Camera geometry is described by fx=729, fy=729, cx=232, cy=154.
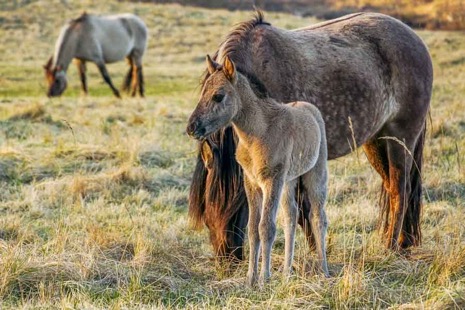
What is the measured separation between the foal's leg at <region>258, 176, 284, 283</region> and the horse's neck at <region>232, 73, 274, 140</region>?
0.34m

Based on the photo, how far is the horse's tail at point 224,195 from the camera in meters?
5.38

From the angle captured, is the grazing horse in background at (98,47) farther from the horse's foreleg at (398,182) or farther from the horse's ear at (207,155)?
the horse's ear at (207,155)

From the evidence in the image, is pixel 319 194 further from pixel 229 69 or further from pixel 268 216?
pixel 229 69

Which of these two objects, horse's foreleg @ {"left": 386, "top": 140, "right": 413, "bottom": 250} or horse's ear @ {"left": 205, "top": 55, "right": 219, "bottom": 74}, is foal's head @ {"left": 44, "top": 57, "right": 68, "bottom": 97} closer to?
horse's foreleg @ {"left": 386, "top": 140, "right": 413, "bottom": 250}

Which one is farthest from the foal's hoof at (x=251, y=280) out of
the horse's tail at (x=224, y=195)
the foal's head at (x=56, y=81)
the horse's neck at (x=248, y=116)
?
the foal's head at (x=56, y=81)

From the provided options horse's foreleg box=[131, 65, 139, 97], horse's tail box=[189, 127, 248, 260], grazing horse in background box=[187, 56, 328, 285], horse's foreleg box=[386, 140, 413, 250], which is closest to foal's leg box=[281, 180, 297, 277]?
grazing horse in background box=[187, 56, 328, 285]

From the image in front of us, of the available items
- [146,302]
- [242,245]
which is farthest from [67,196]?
[146,302]

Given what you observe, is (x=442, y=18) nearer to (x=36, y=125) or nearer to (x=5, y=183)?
(x=36, y=125)

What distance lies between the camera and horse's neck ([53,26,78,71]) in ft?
65.1

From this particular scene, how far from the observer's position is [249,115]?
15.6 feet

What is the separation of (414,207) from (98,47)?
1575 centimetres

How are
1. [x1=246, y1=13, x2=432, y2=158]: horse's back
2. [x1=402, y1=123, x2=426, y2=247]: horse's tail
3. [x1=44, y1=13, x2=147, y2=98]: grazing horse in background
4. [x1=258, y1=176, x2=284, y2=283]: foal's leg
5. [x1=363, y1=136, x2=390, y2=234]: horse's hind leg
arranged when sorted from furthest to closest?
[x1=44, y1=13, x2=147, y2=98]: grazing horse in background → [x1=363, y1=136, x2=390, y2=234]: horse's hind leg → [x1=402, y1=123, x2=426, y2=247]: horse's tail → [x1=246, y1=13, x2=432, y2=158]: horse's back → [x1=258, y1=176, x2=284, y2=283]: foal's leg

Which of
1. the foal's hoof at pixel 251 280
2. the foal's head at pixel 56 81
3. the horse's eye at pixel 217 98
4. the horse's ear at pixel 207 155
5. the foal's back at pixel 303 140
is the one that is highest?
the horse's eye at pixel 217 98

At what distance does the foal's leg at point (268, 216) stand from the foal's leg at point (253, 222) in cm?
8
